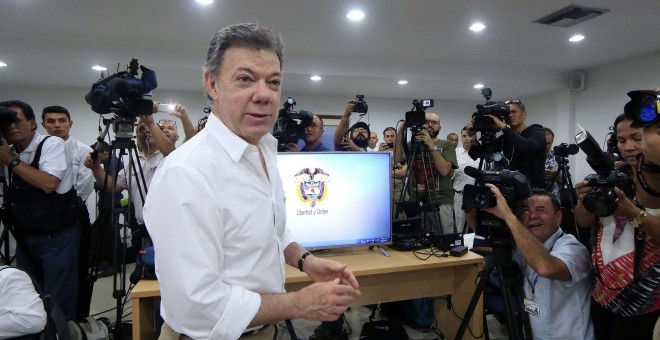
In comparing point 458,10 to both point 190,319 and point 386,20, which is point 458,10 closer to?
point 386,20

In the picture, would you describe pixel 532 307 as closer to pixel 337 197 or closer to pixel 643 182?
pixel 643 182

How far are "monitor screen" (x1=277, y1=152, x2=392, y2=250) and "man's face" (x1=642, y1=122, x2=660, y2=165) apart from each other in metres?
1.18

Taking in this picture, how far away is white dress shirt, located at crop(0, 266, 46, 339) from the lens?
4.96 feet

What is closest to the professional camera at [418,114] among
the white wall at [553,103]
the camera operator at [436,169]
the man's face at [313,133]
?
the camera operator at [436,169]

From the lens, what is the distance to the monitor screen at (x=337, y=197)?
1.97 metres

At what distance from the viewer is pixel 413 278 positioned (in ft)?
7.02

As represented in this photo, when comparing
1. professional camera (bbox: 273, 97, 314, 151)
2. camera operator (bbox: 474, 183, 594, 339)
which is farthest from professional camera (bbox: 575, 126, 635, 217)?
A: professional camera (bbox: 273, 97, 314, 151)

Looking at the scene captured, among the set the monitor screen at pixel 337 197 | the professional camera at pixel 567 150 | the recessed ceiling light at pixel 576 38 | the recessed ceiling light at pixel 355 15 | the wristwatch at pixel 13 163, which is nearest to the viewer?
the monitor screen at pixel 337 197

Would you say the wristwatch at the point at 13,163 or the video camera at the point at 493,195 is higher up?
the wristwatch at the point at 13,163

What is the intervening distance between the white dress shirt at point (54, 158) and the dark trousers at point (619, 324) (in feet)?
9.59

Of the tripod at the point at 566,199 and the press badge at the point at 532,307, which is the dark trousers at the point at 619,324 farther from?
the tripod at the point at 566,199

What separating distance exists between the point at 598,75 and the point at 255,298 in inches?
278

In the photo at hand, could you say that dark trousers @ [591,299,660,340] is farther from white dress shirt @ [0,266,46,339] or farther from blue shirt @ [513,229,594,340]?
white dress shirt @ [0,266,46,339]

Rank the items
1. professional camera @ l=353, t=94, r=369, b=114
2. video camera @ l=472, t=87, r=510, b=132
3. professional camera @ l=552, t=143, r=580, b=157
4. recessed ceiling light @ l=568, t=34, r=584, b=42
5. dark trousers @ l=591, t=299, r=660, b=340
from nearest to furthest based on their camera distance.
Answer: dark trousers @ l=591, t=299, r=660, b=340, video camera @ l=472, t=87, r=510, b=132, professional camera @ l=353, t=94, r=369, b=114, professional camera @ l=552, t=143, r=580, b=157, recessed ceiling light @ l=568, t=34, r=584, b=42
